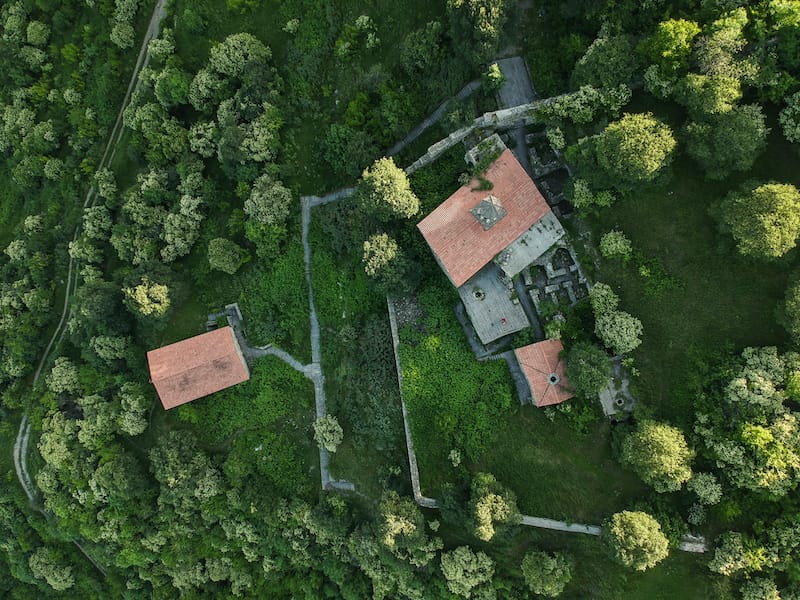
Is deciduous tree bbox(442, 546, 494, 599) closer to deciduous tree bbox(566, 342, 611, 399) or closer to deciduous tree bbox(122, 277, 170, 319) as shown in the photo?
deciduous tree bbox(566, 342, 611, 399)

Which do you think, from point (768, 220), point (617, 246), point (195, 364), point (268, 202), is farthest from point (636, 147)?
point (195, 364)

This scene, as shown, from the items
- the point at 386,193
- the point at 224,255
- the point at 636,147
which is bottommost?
the point at 636,147

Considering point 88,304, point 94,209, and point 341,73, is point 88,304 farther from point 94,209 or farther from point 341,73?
point 341,73

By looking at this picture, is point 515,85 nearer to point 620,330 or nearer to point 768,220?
point 768,220

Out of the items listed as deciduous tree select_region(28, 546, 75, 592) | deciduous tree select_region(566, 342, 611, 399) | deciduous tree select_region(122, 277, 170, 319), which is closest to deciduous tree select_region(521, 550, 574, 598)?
deciduous tree select_region(566, 342, 611, 399)

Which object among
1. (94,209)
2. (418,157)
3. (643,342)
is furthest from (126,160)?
(643,342)

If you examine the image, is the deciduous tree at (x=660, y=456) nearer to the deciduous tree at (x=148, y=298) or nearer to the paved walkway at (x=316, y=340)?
the paved walkway at (x=316, y=340)
